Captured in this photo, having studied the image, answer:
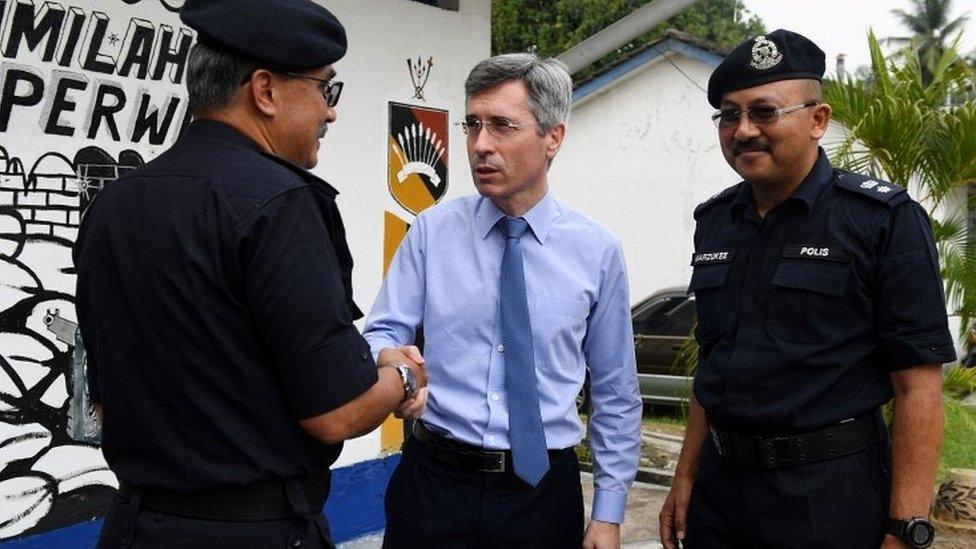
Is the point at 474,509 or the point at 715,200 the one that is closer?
the point at 474,509

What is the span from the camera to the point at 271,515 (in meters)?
1.90

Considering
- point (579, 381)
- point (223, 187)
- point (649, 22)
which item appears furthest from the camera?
point (649, 22)

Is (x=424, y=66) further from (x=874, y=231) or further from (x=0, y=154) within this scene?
(x=874, y=231)

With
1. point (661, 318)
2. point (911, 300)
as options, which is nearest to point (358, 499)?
point (911, 300)

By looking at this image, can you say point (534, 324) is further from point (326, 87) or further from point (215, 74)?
point (215, 74)

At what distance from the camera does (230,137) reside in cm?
192

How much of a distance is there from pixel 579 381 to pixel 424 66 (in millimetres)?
2486

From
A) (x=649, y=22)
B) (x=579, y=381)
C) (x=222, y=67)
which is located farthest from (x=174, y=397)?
(x=649, y=22)

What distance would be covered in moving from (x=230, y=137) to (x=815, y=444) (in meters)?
1.57

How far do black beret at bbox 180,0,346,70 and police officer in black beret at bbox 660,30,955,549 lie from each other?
1.20 m

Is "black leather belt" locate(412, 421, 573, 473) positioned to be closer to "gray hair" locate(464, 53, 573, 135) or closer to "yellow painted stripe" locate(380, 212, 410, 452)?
"gray hair" locate(464, 53, 573, 135)

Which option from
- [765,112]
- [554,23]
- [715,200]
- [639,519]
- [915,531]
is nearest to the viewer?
[915,531]

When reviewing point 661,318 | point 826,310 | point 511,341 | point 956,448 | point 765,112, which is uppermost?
point 765,112

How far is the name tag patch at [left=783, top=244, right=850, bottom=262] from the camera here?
253 centimetres
